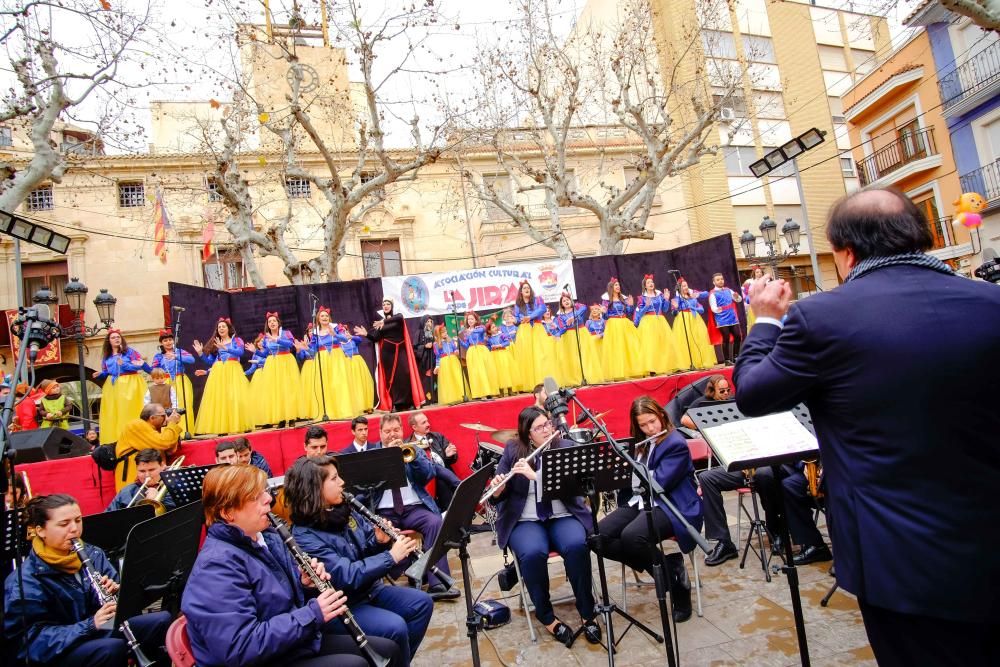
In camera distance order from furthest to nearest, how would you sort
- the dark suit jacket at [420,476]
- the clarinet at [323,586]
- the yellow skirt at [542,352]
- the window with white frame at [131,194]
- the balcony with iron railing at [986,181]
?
the window with white frame at [131,194]
the balcony with iron railing at [986,181]
the yellow skirt at [542,352]
the dark suit jacket at [420,476]
the clarinet at [323,586]

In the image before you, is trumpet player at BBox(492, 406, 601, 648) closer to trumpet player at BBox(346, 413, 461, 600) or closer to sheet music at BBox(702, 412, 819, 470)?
trumpet player at BBox(346, 413, 461, 600)

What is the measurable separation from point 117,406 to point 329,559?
7950 mm

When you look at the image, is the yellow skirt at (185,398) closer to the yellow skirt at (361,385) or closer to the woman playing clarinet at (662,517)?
the yellow skirt at (361,385)

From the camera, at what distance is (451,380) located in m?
11.3

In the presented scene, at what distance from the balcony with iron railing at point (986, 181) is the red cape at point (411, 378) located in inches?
690

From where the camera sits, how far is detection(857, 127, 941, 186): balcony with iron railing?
65.4ft

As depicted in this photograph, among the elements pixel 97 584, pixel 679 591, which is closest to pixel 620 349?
pixel 679 591

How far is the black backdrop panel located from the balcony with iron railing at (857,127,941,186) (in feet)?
→ 39.8

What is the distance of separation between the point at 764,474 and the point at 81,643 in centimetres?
497

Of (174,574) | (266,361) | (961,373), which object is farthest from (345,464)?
(266,361)

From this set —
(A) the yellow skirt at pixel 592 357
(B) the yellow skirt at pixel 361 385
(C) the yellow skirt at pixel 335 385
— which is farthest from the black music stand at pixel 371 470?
(A) the yellow skirt at pixel 592 357

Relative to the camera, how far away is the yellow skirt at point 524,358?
37.7ft

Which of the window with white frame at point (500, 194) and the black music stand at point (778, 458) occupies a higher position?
the window with white frame at point (500, 194)

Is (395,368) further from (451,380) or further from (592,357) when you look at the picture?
(592,357)
